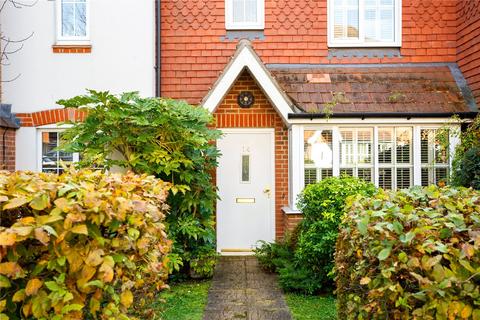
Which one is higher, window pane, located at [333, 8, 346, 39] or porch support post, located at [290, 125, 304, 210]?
window pane, located at [333, 8, 346, 39]

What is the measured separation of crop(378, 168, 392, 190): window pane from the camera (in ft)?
31.8

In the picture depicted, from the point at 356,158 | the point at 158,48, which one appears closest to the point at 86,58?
the point at 158,48

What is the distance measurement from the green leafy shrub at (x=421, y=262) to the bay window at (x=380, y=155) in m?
5.87

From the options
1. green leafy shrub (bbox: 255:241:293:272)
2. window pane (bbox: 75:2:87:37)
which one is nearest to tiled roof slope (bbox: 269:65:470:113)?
A: green leafy shrub (bbox: 255:241:293:272)

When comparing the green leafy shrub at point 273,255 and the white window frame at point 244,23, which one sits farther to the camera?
the white window frame at point 244,23

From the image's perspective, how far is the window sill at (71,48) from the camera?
9969mm

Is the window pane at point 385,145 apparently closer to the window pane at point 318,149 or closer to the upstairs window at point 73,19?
the window pane at point 318,149

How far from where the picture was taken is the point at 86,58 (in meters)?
9.98

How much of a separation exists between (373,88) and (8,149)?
6.79 m

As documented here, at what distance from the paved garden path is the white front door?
674mm

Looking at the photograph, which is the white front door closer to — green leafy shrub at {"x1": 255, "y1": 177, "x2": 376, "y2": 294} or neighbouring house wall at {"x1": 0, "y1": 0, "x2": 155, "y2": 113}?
neighbouring house wall at {"x1": 0, "y1": 0, "x2": 155, "y2": 113}

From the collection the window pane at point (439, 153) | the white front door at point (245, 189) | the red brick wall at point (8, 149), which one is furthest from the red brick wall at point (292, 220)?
the red brick wall at point (8, 149)

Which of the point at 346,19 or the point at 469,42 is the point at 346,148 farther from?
the point at 469,42

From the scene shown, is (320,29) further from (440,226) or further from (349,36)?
(440,226)
